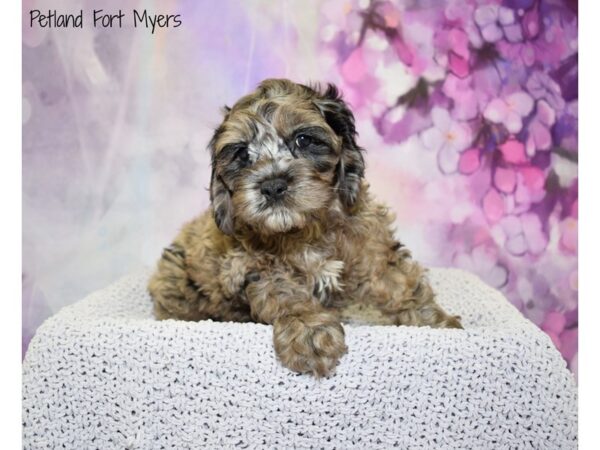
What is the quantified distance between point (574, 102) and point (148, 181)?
3378 millimetres

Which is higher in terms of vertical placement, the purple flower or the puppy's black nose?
the purple flower

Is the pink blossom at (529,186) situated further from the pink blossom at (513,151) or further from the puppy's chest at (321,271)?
the puppy's chest at (321,271)

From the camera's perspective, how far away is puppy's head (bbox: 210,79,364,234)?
3.42m

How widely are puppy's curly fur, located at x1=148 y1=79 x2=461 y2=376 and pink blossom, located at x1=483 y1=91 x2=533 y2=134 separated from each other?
5.52 ft

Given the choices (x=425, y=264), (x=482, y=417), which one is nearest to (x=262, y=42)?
(x=425, y=264)

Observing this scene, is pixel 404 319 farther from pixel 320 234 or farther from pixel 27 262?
pixel 27 262

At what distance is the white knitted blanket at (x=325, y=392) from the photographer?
322 centimetres

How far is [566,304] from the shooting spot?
5.33 metres

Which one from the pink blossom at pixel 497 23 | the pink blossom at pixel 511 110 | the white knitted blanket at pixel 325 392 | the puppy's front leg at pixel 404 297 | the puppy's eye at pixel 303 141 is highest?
the pink blossom at pixel 497 23

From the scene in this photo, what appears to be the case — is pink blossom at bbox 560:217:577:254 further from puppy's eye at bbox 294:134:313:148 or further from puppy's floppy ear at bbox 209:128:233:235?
puppy's floppy ear at bbox 209:128:233:235

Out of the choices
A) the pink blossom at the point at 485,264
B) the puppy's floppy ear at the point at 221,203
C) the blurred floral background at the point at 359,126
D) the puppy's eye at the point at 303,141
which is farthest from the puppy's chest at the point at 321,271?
the pink blossom at the point at 485,264

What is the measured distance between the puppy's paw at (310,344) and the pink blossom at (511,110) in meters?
2.77

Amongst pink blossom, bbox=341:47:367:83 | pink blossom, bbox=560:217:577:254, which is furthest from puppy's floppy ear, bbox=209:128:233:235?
pink blossom, bbox=560:217:577:254

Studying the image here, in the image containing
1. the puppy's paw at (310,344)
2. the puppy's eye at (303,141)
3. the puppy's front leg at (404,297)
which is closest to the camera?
the puppy's paw at (310,344)
